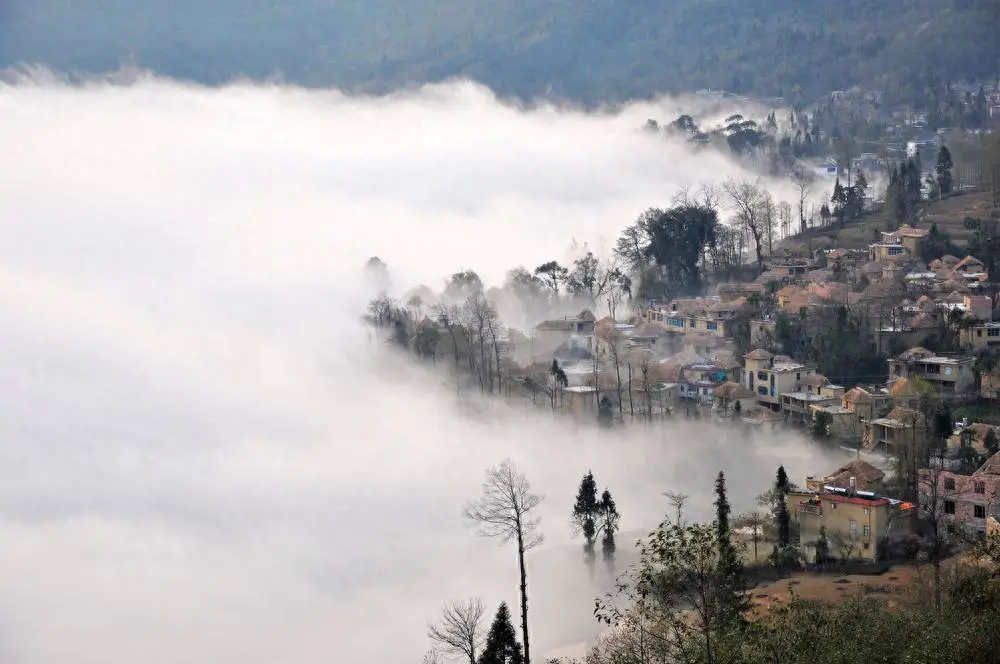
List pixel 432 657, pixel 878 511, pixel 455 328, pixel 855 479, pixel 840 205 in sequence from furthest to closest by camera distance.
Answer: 1. pixel 840 205
2. pixel 455 328
3. pixel 855 479
4. pixel 878 511
5. pixel 432 657

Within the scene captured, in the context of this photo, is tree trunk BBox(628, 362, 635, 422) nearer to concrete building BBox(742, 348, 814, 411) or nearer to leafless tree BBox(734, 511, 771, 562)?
concrete building BBox(742, 348, 814, 411)

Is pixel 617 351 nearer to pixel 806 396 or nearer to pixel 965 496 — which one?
pixel 806 396

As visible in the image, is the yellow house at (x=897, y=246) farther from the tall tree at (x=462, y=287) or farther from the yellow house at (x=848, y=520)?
the yellow house at (x=848, y=520)

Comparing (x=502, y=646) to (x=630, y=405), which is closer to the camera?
(x=502, y=646)

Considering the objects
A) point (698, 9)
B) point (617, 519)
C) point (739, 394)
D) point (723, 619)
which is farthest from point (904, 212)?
point (698, 9)

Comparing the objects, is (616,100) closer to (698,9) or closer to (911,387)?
(698,9)

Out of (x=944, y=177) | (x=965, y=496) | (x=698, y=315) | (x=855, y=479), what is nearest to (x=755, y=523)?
(x=855, y=479)
